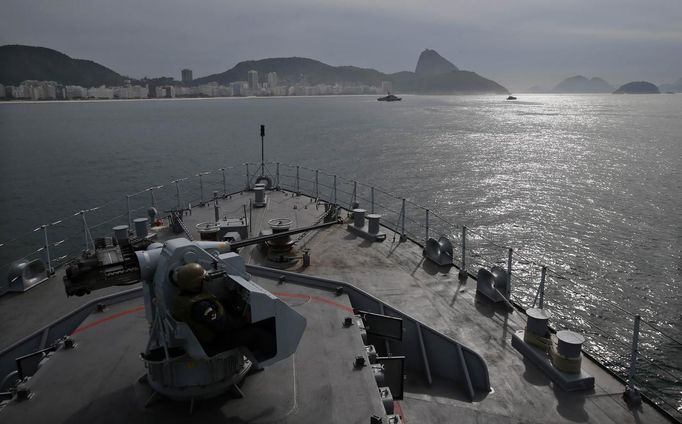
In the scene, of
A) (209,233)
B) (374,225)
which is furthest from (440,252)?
(209,233)

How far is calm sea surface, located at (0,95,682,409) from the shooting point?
55.7 ft

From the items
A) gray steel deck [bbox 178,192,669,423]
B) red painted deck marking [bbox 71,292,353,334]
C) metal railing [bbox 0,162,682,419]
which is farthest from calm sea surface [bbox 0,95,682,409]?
red painted deck marking [bbox 71,292,353,334]

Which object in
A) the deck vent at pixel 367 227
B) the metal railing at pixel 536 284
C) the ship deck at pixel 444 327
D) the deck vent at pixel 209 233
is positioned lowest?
the metal railing at pixel 536 284

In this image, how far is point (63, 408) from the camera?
18.2 ft

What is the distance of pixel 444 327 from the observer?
8.66 meters

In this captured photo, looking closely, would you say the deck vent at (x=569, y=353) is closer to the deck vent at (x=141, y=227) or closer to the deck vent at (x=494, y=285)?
the deck vent at (x=494, y=285)

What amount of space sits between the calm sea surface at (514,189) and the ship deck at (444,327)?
4.48 m

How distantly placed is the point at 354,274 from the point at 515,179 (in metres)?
31.1

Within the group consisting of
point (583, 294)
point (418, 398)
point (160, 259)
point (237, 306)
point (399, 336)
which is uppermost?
point (160, 259)

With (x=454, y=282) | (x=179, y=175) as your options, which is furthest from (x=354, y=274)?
(x=179, y=175)

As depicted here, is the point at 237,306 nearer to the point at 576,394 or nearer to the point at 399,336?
the point at 399,336

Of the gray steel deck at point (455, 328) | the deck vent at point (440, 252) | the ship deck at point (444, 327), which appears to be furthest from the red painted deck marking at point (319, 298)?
the deck vent at point (440, 252)

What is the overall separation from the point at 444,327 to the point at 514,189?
2875 centimetres

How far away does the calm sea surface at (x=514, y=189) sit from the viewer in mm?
16969
